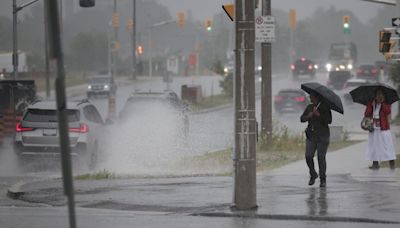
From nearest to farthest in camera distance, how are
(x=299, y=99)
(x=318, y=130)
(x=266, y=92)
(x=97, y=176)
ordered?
(x=318, y=130), (x=97, y=176), (x=266, y=92), (x=299, y=99)

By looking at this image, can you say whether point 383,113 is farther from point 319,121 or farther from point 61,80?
point 61,80

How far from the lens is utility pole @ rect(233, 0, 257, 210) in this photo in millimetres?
13648

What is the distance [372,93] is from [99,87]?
174 ft

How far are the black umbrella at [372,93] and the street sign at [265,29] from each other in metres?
4.34

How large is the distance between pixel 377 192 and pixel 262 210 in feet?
9.65

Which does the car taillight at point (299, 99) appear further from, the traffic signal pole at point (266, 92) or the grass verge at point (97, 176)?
the grass verge at point (97, 176)

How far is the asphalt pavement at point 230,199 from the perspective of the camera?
517 inches

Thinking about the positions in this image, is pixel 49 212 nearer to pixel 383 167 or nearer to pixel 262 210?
pixel 262 210

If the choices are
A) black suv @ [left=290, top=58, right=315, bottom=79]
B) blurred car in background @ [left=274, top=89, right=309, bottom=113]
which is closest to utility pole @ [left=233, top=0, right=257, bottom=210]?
blurred car in background @ [left=274, top=89, right=309, bottom=113]

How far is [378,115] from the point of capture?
66.6 feet

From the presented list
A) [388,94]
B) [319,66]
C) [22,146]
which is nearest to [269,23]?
[388,94]

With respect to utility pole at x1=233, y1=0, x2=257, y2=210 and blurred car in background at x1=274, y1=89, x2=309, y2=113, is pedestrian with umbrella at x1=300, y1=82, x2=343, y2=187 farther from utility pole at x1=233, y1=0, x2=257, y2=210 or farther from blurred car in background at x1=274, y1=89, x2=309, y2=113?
blurred car in background at x1=274, y1=89, x2=309, y2=113

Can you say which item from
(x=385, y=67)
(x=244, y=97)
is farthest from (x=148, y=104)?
(x=385, y=67)

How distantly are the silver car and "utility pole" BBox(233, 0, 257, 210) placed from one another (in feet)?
31.7
